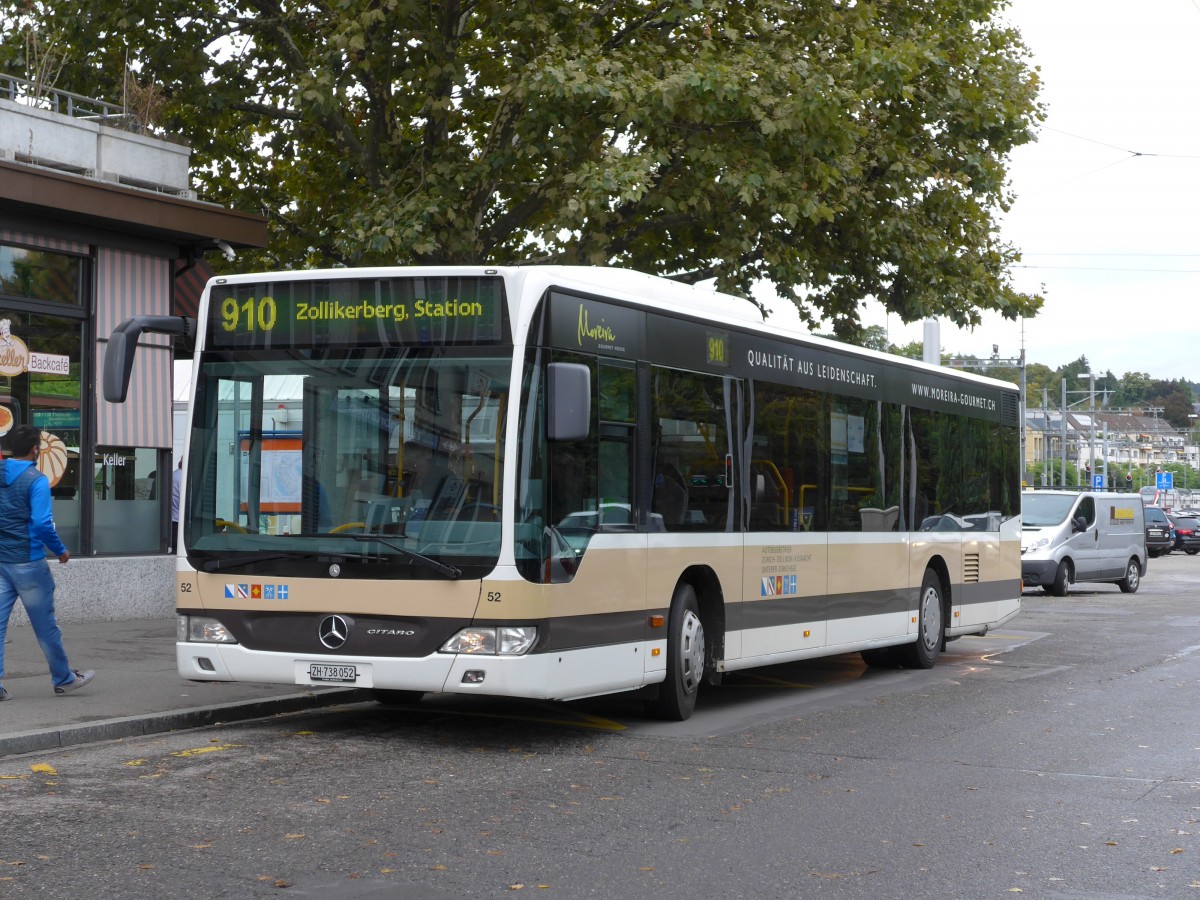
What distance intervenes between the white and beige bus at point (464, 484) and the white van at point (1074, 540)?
63.2ft

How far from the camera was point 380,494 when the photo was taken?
9.61 meters

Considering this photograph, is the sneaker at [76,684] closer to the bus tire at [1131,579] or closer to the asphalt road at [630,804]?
the asphalt road at [630,804]

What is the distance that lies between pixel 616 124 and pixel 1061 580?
1632cm

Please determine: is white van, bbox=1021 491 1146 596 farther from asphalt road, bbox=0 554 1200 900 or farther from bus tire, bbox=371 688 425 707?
bus tire, bbox=371 688 425 707

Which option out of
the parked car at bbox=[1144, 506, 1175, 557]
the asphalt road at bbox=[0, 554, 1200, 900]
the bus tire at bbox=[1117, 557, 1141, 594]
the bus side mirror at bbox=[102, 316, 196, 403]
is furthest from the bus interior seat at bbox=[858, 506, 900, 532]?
the parked car at bbox=[1144, 506, 1175, 557]

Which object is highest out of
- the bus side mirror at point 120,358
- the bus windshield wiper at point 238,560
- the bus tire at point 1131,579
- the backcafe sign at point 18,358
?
the backcafe sign at point 18,358

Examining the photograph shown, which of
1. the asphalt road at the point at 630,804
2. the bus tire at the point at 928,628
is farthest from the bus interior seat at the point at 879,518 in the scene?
the asphalt road at the point at 630,804

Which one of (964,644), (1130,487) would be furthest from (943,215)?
(1130,487)

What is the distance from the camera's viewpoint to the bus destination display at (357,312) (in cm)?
967

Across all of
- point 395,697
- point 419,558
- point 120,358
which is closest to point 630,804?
point 419,558

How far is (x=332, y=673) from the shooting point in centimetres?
966

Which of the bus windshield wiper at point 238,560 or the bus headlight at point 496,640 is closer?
the bus headlight at point 496,640

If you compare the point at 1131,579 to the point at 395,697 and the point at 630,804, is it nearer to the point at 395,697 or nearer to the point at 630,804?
the point at 395,697

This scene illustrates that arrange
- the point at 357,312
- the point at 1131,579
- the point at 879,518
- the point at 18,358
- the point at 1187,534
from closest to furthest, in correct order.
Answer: the point at 357,312, the point at 879,518, the point at 18,358, the point at 1131,579, the point at 1187,534
